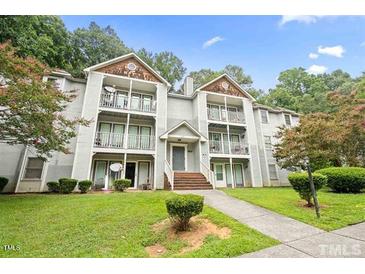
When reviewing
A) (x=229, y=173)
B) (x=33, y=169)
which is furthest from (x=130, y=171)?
(x=229, y=173)

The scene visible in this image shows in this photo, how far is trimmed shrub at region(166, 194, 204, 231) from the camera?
17.0 feet

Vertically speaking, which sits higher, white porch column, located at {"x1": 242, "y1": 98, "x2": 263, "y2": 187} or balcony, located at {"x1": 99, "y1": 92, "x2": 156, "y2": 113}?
balcony, located at {"x1": 99, "y1": 92, "x2": 156, "y2": 113}

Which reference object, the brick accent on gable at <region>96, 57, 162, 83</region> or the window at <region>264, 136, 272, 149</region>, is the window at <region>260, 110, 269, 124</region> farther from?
the brick accent on gable at <region>96, 57, 162, 83</region>

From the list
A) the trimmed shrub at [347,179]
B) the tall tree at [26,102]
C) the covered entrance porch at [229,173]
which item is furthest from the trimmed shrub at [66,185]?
the trimmed shrub at [347,179]

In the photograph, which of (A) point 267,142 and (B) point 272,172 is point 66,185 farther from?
(A) point 267,142

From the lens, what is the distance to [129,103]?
49.1 feet

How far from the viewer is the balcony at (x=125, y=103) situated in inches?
584

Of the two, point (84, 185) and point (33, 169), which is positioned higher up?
point (33, 169)

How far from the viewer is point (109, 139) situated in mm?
14469

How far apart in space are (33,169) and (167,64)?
72.9ft

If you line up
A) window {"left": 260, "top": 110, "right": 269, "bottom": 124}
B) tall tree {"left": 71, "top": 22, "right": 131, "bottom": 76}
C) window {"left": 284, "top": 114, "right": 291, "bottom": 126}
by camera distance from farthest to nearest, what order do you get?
tall tree {"left": 71, "top": 22, "right": 131, "bottom": 76}, window {"left": 284, "top": 114, "right": 291, "bottom": 126}, window {"left": 260, "top": 110, "right": 269, "bottom": 124}

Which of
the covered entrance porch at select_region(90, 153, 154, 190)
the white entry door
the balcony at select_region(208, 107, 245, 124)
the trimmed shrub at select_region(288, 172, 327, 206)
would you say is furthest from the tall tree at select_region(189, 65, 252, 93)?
the trimmed shrub at select_region(288, 172, 327, 206)

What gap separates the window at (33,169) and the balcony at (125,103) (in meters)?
5.55

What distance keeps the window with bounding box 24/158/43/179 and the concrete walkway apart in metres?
12.2
